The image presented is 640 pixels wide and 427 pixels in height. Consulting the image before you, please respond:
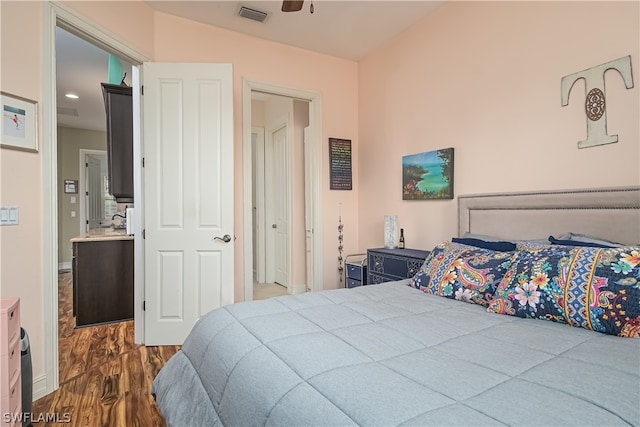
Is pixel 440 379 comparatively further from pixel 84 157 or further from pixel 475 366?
pixel 84 157

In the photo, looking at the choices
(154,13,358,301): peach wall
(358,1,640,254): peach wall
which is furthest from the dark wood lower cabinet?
(358,1,640,254): peach wall

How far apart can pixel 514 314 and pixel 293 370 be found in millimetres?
1107

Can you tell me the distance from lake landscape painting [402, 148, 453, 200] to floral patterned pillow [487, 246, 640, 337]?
1.44 m

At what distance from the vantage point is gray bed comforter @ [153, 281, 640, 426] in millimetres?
811

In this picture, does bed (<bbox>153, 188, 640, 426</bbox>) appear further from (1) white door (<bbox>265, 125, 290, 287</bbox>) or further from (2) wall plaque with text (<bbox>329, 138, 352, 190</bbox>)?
(1) white door (<bbox>265, 125, 290, 287</bbox>)

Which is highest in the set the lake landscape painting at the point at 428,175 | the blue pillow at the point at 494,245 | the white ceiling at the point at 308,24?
→ the white ceiling at the point at 308,24

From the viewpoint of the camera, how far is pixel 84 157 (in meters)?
7.06

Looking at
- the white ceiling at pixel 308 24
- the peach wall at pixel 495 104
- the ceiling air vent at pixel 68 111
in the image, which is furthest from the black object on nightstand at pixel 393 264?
the ceiling air vent at pixel 68 111

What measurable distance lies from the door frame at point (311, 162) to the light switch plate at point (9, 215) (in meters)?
1.78

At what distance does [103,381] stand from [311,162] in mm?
2727

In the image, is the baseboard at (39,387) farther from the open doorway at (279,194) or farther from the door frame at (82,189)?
the door frame at (82,189)

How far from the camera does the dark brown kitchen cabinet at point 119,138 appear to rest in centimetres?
348

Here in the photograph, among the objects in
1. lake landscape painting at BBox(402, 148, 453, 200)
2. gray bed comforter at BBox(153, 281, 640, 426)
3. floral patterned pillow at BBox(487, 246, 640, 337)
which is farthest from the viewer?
lake landscape painting at BBox(402, 148, 453, 200)

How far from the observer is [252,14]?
3.13 metres
